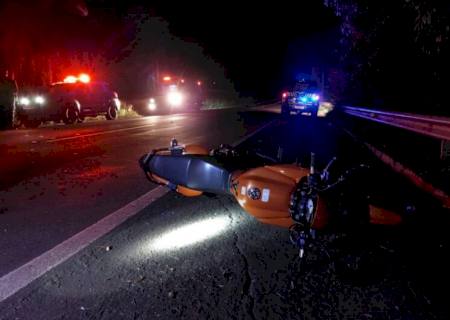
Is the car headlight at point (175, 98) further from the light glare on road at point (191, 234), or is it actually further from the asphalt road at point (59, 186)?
the light glare on road at point (191, 234)

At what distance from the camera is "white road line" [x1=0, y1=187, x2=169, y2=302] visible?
354 centimetres

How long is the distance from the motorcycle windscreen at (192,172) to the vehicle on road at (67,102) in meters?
18.0

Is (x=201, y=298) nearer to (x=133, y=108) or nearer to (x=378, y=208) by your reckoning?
(x=378, y=208)

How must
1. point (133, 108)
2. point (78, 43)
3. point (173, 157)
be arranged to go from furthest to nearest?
point (133, 108), point (78, 43), point (173, 157)

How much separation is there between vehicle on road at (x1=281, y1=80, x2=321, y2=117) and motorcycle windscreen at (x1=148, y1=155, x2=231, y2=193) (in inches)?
871

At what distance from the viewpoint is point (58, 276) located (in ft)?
12.0

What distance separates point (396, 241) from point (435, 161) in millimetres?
5029

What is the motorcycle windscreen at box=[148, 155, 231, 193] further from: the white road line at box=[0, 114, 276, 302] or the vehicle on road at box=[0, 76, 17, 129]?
the vehicle on road at box=[0, 76, 17, 129]

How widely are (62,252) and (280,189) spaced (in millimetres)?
2136

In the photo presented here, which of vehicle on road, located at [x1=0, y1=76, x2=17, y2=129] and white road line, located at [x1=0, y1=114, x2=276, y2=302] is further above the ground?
vehicle on road, located at [x1=0, y1=76, x2=17, y2=129]

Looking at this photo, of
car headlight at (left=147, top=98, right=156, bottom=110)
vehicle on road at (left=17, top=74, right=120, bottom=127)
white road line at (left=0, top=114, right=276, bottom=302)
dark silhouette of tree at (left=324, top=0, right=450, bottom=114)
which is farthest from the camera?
car headlight at (left=147, top=98, right=156, bottom=110)

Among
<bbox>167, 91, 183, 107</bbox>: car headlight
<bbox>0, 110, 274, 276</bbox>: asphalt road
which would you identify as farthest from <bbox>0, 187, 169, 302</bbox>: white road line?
<bbox>167, 91, 183, 107</bbox>: car headlight

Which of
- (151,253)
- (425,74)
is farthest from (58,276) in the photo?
(425,74)

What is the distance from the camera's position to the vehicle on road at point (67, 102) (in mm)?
21000
